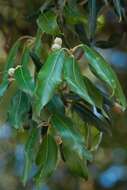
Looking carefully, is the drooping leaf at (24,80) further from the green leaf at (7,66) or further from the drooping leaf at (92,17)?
the drooping leaf at (92,17)

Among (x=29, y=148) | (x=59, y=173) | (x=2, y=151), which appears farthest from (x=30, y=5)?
(x=59, y=173)

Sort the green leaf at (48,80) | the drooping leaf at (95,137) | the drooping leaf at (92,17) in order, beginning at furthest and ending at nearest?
1. the drooping leaf at (95,137)
2. the drooping leaf at (92,17)
3. the green leaf at (48,80)

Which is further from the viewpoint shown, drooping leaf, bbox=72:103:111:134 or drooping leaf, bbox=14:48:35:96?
drooping leaf, bbox=72:103:111:134

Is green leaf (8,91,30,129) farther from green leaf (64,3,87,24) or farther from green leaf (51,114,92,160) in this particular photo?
green leaf (64,3,87,24)

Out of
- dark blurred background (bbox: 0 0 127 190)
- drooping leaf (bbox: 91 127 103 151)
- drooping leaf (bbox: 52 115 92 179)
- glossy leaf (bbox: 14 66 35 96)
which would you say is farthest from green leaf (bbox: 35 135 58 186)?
dark blurred background (bbox: 0 0 127 190)

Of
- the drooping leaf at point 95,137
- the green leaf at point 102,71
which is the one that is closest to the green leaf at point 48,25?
the green leaf at point 102,71

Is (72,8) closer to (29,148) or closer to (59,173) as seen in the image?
(29,148)
